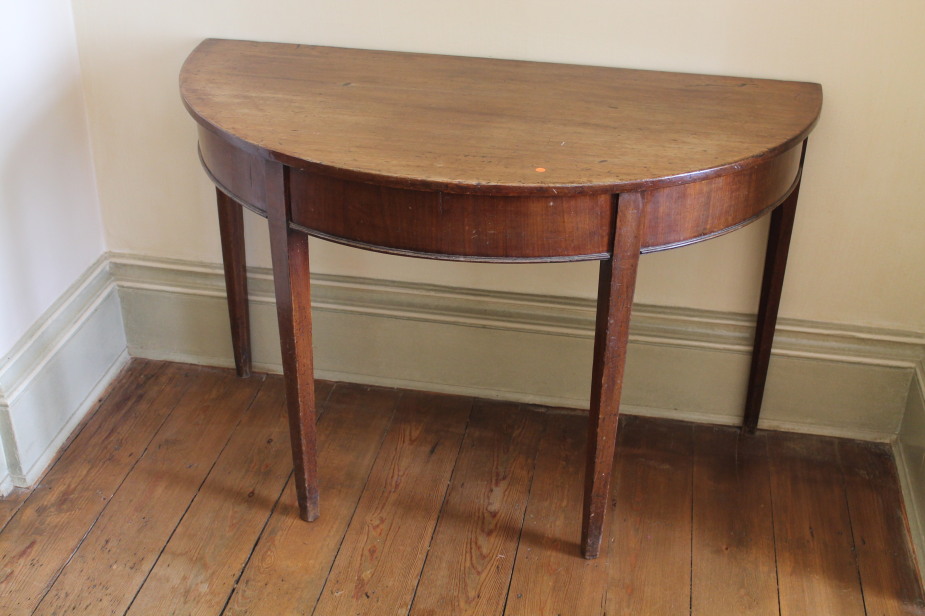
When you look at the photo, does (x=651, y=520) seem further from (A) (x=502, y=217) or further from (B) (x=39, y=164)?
(B) (x=39, y=164)

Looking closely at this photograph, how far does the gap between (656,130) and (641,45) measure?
366 mm

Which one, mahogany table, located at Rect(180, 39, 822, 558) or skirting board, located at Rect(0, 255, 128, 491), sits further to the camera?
skirting board, located at Rect(0, 255, 128, 491)

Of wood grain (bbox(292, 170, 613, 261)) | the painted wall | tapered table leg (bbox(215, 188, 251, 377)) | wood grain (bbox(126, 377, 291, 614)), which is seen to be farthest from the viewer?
tapered table leg (bbox(215, 188, 251, 377))

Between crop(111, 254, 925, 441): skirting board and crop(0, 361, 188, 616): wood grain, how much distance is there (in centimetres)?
15

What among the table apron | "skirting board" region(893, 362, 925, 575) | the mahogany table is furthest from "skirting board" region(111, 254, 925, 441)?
the table apron

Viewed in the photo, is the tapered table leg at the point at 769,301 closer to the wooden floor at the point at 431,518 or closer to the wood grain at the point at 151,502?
the wooden floor at the point at 431,518

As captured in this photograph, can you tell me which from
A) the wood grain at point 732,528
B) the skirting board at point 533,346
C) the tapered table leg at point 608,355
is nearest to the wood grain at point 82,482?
the skirting board at point 533,346

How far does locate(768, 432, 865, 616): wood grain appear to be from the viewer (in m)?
1.75

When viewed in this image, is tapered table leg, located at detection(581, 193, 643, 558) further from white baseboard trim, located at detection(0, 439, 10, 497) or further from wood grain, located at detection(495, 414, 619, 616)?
white baseboard trim, located at detection(0, 439, 10, 497)

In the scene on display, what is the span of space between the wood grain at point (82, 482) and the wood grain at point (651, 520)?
1.01 meters

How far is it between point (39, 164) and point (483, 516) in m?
1.14

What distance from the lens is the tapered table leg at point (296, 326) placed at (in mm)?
1511

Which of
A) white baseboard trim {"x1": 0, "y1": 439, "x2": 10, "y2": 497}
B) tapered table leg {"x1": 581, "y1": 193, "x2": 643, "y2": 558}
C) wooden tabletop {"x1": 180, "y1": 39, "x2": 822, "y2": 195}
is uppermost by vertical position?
wooden tabletop {"x1": 180, "y1": 39, "x2": 822, "y2": 195}

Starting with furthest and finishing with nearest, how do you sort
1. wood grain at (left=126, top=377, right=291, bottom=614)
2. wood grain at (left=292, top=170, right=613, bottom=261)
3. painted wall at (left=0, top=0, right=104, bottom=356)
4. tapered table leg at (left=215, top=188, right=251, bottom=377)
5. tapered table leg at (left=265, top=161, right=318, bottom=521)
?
1. tapered table leg at (left=215, top=188, right=251, bottom=377)
2. painted wall at (left=0, top=0, right=104, bottom=356)
3. wood grain at (left=126, top=377, right=291, bottom=614)
4. tapered table leg at (left=265, top=161, right=318, bottom=521)
5. wood grain at (left=292, top=170, right=613, bottom=261)
